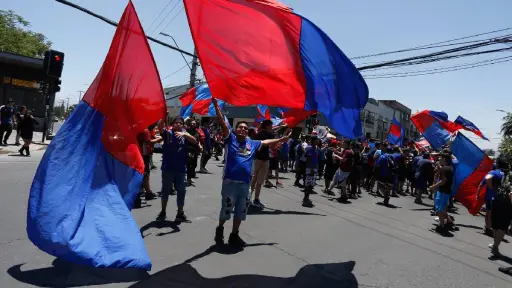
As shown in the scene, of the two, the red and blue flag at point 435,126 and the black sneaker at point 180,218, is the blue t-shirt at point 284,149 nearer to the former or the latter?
the red and blue flag at point 435,126

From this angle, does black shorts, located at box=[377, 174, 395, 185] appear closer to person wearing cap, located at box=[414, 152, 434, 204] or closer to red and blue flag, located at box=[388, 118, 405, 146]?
person wearing cap, located at box=[414, 152, 434, 204]

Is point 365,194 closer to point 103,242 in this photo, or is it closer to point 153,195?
point 153,195

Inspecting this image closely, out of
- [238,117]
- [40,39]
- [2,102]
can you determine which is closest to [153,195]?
[2,102]

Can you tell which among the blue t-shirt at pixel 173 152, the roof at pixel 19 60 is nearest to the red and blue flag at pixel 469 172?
the blue t-shirt at pixel 173 152

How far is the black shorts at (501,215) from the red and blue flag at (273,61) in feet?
10.2

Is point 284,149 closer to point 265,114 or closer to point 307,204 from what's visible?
point 265,114

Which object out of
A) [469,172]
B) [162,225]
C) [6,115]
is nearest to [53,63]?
[6,115]

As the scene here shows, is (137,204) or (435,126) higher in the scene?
(435,126)

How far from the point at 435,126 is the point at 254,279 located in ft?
32.9

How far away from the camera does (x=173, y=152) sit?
5949 mm

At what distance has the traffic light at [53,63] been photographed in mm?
15711

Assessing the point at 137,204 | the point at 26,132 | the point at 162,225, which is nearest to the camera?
the point at 162,225

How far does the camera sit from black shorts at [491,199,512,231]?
6.18m

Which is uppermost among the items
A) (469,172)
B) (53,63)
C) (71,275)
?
(53,63)
